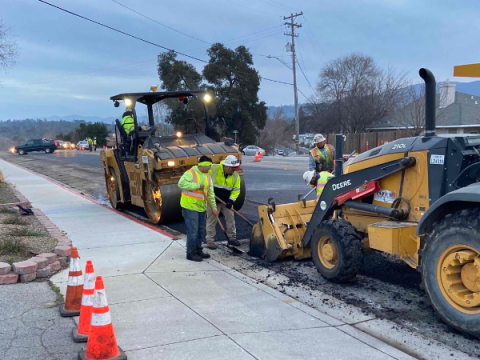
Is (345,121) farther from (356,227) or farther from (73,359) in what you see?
(73,359)

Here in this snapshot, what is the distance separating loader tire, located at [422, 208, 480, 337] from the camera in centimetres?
379

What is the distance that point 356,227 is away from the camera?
565 centimetres

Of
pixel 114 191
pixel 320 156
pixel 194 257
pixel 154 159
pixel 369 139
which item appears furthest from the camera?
pixel 369 139

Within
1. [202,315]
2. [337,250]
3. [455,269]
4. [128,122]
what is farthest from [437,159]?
[128,122]

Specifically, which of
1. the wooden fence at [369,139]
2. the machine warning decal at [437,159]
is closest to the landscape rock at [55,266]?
the machine warning decal at [437,159]

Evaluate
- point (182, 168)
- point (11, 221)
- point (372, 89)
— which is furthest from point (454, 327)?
point (372, 89)

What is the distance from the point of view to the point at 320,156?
8.02m

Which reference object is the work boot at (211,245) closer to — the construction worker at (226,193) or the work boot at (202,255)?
the construction worker at (226,193)

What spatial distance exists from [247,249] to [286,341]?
3.38 metres

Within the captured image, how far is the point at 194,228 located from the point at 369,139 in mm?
25111

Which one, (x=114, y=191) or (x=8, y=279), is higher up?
(x=114, y=191)

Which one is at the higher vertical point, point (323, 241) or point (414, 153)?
point (414, 153)

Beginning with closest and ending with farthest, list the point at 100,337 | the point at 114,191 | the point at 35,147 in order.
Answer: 1. the point at 100,337
2. the point at 114,191
3. the point at 35,147

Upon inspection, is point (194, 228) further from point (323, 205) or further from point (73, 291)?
point (73, 291)
